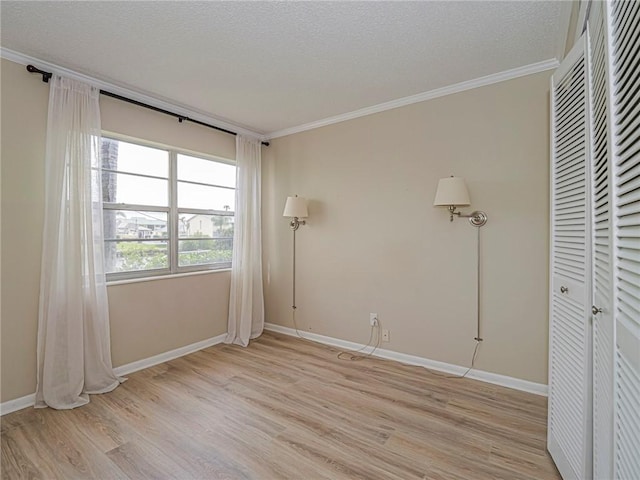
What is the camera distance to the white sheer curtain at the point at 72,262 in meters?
2.46

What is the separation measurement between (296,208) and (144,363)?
7.17ft

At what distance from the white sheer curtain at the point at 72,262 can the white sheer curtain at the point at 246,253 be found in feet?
4.50

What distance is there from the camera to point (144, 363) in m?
3.13

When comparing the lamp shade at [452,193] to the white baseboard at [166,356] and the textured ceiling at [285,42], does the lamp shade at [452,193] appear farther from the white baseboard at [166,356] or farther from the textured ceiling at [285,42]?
the white baseboard at [166,356]

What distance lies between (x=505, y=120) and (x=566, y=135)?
1187mm

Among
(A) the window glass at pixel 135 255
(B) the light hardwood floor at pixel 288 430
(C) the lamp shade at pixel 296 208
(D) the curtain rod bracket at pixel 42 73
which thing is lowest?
(B) the light hardwood floor at pixel 288 430

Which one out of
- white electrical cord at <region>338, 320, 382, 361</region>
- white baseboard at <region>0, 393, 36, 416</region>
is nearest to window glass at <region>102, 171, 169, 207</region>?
white baseboard at <region>0, 393, 36, 416</region>

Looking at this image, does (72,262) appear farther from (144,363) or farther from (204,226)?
(204,226)

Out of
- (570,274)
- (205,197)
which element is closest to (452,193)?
(570,274)

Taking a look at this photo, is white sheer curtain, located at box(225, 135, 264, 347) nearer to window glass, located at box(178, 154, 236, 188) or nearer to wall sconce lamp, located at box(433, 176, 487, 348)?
window glass, located at box(178, 154, 236, 188)

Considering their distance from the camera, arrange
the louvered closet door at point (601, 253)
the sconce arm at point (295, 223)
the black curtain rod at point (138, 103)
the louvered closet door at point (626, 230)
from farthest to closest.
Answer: the sconce arm at point (295, 223)
the black curtain rod at point (138, 103)
the louvered closet door at point (601, 253)
the louvered closet door at point (626, 230)

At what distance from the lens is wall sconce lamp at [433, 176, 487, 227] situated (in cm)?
271

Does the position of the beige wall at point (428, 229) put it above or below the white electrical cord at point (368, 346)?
above

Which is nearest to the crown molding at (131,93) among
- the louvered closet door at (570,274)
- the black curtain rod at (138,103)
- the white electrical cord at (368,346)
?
the black curtain rod at (138,103)
